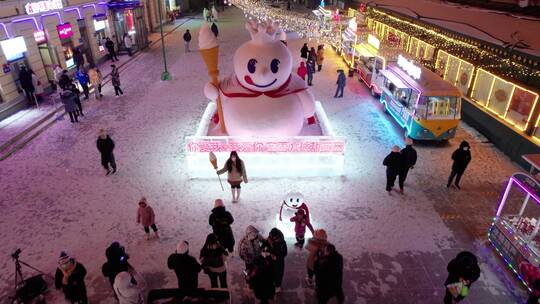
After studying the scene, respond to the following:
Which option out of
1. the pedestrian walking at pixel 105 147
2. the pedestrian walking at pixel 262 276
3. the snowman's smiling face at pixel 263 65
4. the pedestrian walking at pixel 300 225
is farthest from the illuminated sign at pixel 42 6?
the pedestrian walking at pixel 262 276

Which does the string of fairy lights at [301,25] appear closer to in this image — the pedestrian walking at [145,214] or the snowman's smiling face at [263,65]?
the snowman's smiling face at [263,65]

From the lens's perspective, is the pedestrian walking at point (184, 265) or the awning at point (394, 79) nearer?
the pedestrian walking at point (184, 265)

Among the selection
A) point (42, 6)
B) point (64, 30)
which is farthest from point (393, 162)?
point (64, 30)

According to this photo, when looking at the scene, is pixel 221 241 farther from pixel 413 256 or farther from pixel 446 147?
pixel 446 147

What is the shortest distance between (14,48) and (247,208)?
11496 millimetres

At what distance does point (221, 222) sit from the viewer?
236 inches

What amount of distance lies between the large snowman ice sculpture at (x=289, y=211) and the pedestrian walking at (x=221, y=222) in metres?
1.19

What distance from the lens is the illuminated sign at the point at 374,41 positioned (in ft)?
54.1

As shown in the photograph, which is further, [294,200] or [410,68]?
[410,68]

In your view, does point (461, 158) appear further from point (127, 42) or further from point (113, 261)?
point (127, 42)

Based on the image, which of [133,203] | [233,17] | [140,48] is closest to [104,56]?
[140,48]

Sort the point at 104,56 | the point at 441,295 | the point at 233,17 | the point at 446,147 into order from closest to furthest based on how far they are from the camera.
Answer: the point at 441,295 → the point at 446,147 → the point at 104,56 → the point at 233,17

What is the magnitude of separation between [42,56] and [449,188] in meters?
16.1

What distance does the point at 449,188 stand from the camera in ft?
29.1
